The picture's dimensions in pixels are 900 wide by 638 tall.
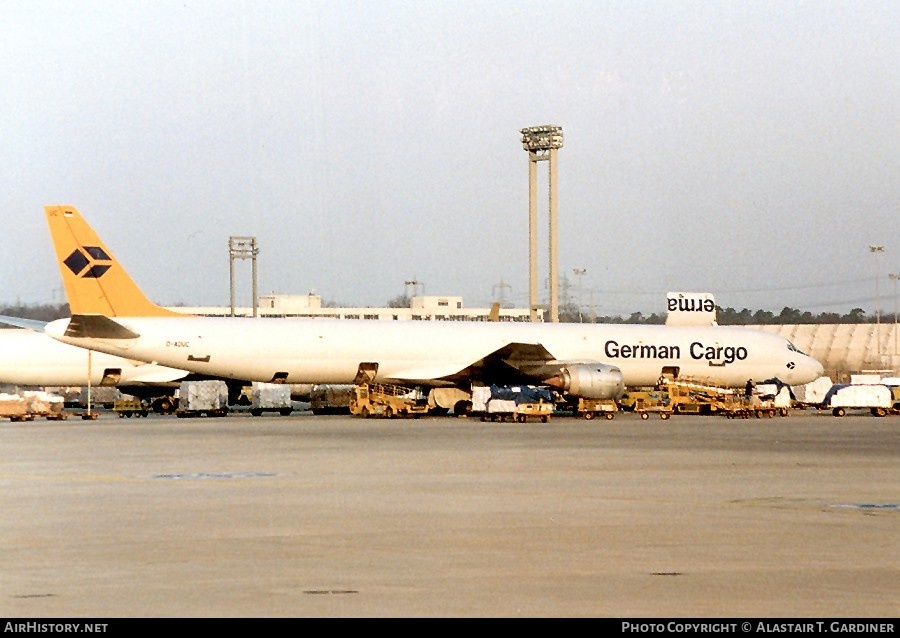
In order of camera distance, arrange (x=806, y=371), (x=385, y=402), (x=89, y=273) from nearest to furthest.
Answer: (x=89, y=273), (x=385, y=402), (x=806, y=371)

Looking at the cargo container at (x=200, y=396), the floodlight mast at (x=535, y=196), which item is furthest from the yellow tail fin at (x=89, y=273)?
the floodlight mast at (x=535, y=196)

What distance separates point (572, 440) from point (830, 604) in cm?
2551

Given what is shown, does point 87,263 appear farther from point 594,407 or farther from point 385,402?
point 594,407

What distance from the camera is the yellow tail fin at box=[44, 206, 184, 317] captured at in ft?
170

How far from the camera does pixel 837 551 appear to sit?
13516mm

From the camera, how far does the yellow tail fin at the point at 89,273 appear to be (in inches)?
2044

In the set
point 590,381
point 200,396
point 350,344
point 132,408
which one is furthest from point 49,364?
point 590,381

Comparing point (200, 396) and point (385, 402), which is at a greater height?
point (200, 396)

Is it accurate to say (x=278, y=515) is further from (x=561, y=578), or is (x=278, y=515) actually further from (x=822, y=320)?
(x=822, y=320)

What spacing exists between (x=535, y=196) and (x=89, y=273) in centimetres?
5043

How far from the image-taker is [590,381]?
52.9 m

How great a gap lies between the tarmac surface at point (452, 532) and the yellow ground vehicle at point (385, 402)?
72.6ft

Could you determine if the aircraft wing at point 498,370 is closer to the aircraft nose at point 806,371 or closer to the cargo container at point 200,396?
the cargo container at point 200,396

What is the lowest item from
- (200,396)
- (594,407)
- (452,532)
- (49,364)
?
(452,532)
